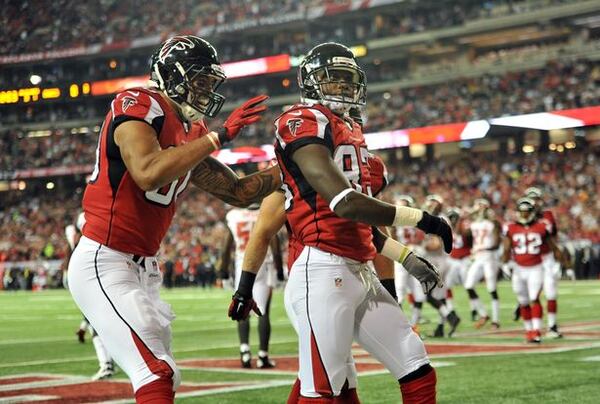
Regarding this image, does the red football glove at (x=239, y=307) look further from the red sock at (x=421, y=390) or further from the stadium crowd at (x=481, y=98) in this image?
the stadium crowd at (x=481, y=98)

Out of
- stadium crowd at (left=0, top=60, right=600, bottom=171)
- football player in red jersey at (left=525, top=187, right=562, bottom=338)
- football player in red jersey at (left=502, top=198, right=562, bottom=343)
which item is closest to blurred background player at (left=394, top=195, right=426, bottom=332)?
football player in red jersey at (left=502, top=198, right=562, bottom=343)

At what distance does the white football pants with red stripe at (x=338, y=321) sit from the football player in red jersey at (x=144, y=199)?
601 mm

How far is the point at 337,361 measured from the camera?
4227 mm

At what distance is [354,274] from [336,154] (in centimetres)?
55

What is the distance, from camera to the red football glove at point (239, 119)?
418 centimetres

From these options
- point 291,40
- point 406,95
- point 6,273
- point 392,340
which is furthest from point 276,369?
point 291,40

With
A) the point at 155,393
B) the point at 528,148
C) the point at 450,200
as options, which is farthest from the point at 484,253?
the point at 528,148

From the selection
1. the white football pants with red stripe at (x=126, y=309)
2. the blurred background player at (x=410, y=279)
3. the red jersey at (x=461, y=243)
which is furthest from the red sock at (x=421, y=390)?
the red jersey at (x=461, y=243)

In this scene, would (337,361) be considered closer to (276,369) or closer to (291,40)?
(276,369)

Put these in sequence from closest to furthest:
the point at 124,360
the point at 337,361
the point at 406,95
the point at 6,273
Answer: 1. the point at 124,360
2. the point at 337,361
3. the point at 6,273
4. the point at 406,95

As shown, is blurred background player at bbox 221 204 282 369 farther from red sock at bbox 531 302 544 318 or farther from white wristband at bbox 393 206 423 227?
white wristband at bbox 393 206 423 227

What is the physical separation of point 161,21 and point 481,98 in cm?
2202

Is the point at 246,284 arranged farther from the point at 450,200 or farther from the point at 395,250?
the point at 450,200

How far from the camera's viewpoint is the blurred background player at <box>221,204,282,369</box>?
32.3ft
